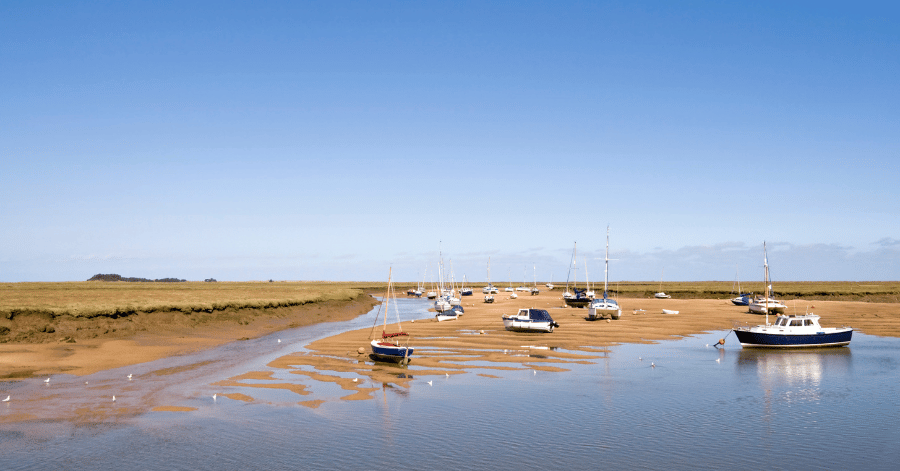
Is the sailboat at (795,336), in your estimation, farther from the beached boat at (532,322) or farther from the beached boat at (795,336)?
the beached boat at (532,322)

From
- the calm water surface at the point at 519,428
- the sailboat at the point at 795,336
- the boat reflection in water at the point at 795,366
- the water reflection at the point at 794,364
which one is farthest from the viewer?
the sailboat at the point at 795,336

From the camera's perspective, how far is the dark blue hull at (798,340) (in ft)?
189

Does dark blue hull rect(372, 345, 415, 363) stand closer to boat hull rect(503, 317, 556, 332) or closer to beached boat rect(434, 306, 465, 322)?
boat hull rect(503, 317, 556, 332)

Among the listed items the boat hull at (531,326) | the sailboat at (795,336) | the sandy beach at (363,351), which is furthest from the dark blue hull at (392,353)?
the sailboat at (795,336)

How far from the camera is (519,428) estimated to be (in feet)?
92.7

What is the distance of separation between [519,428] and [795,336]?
40.9m

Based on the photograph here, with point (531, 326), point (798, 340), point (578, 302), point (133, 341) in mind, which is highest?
point (578, 302)

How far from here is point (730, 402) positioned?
1340 inches

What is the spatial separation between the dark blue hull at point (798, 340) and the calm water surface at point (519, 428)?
14.5 meters

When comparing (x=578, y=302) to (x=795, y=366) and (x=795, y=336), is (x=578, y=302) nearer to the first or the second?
(x=795, y=336)

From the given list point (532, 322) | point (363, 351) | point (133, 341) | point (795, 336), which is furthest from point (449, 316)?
point (795, 336)

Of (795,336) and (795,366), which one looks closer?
(795,366)

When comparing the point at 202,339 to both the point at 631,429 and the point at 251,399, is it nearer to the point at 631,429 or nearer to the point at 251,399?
the point at 251,399

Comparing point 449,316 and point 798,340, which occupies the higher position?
point 449,316
